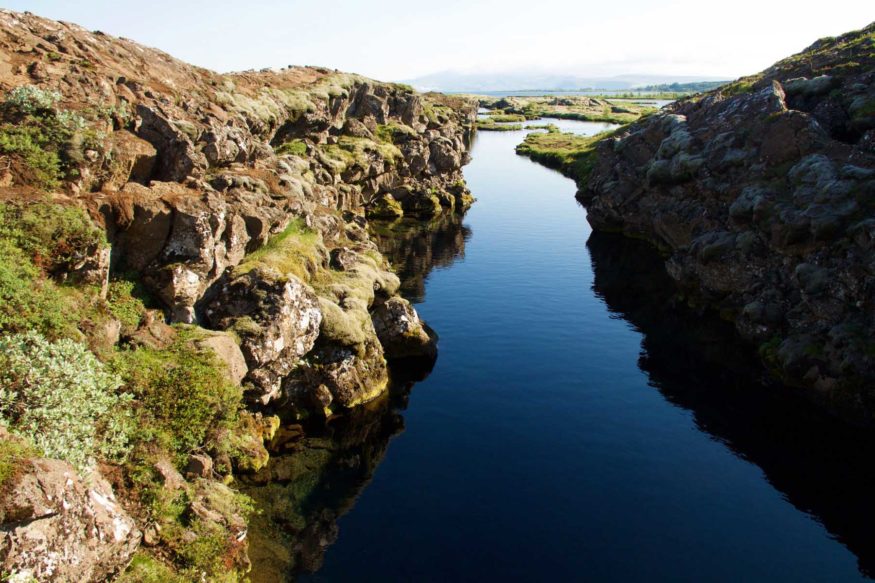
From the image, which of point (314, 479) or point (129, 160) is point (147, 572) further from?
point (129, 160)

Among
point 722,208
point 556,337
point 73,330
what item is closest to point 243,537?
point 73,330

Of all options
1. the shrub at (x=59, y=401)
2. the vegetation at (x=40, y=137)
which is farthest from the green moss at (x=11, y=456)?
the vegetation at (x=40, y=137)

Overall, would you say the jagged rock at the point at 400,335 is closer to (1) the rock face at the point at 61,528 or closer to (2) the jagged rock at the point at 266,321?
(2) the jagged rock at the point at 266,321

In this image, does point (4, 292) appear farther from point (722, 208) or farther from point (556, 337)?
point (722, 208)

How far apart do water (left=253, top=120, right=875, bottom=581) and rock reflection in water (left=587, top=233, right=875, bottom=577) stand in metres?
0.16

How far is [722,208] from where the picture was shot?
233 ft

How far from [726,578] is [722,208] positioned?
54.1 metres

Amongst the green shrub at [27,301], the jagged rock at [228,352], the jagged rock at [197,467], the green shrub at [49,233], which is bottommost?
the jagged rock at [197,467]

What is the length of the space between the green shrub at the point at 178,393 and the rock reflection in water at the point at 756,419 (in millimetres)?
31804

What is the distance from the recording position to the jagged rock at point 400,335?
49.3 metres

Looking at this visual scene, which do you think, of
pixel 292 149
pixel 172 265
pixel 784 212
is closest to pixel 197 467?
pixel 172 265

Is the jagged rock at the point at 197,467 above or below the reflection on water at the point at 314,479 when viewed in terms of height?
above

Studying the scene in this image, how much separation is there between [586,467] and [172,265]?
88.6 feet

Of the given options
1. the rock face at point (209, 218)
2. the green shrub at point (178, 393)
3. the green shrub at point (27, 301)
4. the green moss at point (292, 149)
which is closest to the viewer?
the green shrub at point (27, 301)
